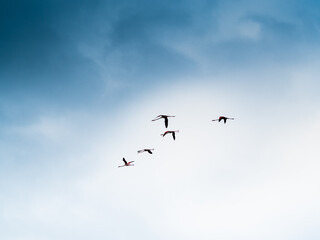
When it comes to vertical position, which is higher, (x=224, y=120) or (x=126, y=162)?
(x=224, y=120)

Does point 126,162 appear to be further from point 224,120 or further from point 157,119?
point 224,120

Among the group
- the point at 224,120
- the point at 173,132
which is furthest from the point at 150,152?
the point at 224,120

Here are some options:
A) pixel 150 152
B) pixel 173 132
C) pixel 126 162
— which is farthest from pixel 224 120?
pixel 126 162

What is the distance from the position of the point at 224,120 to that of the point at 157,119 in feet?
42.5

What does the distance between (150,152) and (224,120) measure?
15.3 metres

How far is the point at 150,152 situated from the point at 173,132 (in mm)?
5738

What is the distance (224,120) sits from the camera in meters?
48.2

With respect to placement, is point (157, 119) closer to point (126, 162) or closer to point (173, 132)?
point (173, 132)

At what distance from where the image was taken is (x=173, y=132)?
45.3 meters

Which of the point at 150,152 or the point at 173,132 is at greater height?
the point at 173,132

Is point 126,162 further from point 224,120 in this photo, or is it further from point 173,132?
point 224,120

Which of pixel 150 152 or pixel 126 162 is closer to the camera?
pixel 150 152

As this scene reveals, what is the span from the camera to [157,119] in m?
45.8

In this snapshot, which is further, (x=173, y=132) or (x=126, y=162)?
(x=126, y=162)
